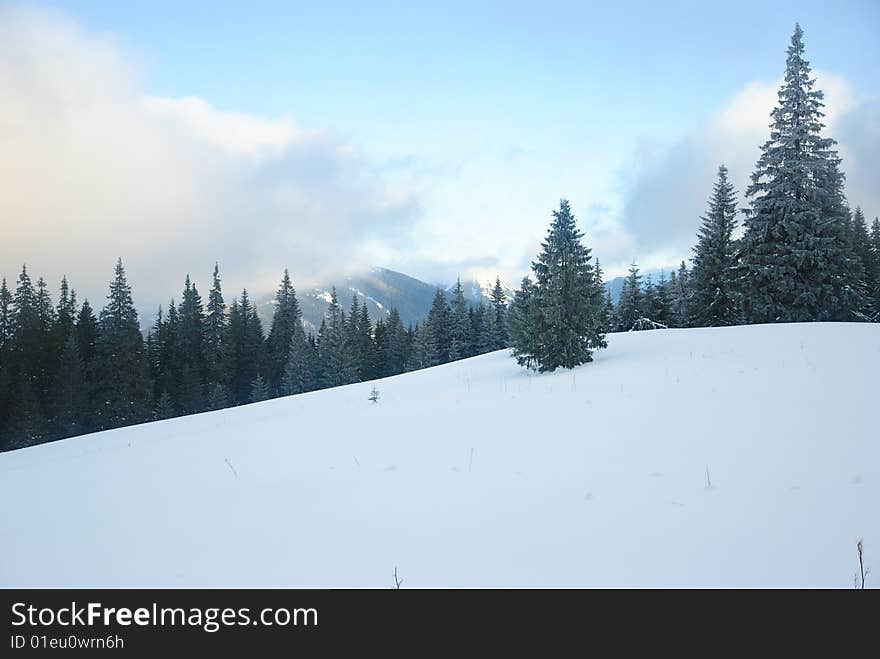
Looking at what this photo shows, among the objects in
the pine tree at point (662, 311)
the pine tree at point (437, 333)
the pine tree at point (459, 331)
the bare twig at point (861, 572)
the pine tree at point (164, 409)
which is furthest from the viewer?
the pine tree at point (459, 331)

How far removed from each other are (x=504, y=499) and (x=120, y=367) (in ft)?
164

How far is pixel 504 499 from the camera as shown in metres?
4.34

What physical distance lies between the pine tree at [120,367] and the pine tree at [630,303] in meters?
47.1

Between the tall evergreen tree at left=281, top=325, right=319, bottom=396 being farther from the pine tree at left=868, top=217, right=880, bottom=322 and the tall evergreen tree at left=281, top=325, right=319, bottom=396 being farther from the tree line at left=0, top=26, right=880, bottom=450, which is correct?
the pine tree at left=868, top=217, right=880, bottom=322

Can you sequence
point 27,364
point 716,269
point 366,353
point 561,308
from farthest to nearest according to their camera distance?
point 366,353, point 27,364, point 716,269, point 561,308

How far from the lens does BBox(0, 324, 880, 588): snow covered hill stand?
3.23 m

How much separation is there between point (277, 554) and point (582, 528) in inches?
102

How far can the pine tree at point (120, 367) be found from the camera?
41438 mm

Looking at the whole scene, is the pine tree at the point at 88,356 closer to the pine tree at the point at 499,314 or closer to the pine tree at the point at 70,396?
the pine tree at the point at 70,396

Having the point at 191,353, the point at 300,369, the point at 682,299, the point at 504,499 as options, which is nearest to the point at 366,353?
A: the point at 300,369

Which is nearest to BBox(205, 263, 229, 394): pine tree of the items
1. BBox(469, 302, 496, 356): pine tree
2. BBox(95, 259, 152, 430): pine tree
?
BBox(95, 259, 152, 430): pine tree

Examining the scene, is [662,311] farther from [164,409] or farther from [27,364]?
[27,364]

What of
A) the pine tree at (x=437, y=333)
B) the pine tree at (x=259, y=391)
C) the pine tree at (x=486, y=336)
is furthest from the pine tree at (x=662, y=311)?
the pine tree at (x=259, y=391)
